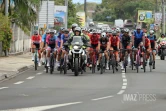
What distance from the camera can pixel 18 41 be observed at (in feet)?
144

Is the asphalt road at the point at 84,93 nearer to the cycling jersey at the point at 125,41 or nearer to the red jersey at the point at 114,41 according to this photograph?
the red jersey at the point at 114,41

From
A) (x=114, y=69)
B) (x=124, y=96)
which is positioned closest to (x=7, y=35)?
(x=114, y=69)

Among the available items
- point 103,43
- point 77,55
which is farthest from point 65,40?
point 77,55

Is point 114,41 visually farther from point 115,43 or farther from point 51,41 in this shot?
point 51,41

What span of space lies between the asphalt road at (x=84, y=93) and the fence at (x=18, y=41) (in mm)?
19040

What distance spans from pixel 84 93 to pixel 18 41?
28.5 meters

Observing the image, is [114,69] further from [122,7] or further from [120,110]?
[122,7]

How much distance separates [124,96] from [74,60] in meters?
8.00

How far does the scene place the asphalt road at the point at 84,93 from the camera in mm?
12605

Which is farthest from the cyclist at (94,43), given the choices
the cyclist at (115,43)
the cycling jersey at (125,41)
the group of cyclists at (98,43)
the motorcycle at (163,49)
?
the motorcycle at (163,49)

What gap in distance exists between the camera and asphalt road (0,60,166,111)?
41.4ft

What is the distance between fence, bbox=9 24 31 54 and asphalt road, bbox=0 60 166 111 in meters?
19.0

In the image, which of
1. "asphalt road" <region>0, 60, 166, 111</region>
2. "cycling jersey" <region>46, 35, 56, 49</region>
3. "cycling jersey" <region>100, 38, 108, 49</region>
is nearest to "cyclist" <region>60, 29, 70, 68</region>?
"cycling jersey" <region>46, 35, 56, 49</region>

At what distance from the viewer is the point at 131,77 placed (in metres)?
22.4
